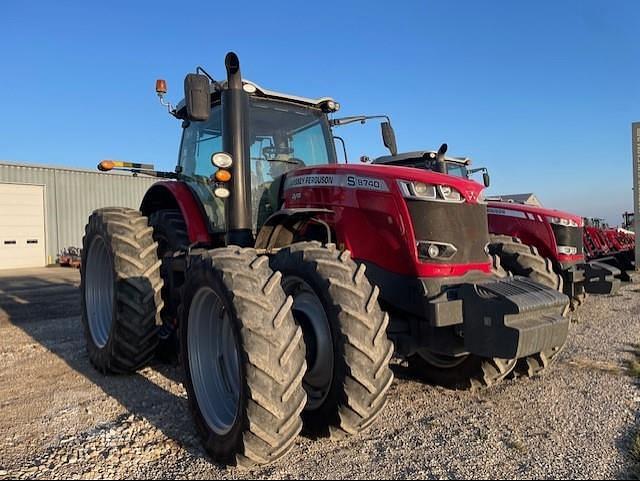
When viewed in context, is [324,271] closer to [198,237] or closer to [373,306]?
[373,306]

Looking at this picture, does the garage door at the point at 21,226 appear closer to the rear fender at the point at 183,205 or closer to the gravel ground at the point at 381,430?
the gravel ground at the point at 381,430

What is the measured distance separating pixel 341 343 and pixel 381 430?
831 mm

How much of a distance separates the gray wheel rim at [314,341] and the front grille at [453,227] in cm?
81

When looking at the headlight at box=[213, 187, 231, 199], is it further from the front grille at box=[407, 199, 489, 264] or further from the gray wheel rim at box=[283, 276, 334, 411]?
the front grille at box=[407, 199, 489, 264]

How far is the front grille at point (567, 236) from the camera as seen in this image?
6.62 meters

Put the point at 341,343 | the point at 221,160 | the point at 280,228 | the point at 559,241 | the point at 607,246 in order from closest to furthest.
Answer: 1. the point at 341,343
2. the point at 221,160
3. the point at 280,228
4. the point at 559,241
5. the point at 607,246

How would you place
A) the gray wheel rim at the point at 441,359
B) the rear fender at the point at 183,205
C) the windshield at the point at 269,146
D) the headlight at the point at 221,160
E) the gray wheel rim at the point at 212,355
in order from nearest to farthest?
the gray wheel rim at the point at 212,355 → the headlight at the point at 221,160 → the gray wheel rim at the point at 441,359 → the windshield at the point at 269,146 → the rear fender at the point at 183,205

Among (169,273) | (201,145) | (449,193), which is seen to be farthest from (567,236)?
(169,273)

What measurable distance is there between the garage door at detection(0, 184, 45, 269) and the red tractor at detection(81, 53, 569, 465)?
17.8 m

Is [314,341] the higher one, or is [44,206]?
[44,206]

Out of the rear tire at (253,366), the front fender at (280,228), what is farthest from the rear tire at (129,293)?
the rear tire at (253,366)

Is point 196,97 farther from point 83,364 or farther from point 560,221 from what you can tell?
point 560,221

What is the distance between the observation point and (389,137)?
4.84m

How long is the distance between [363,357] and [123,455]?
149 centimetres
